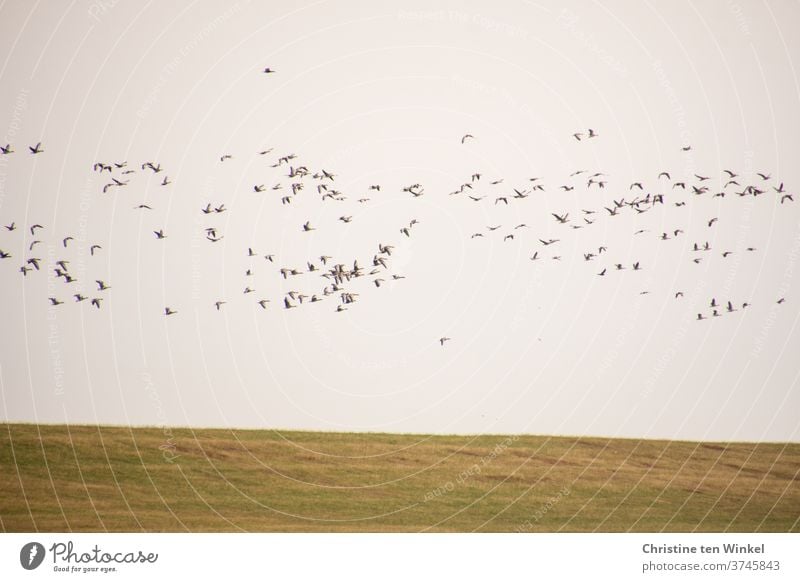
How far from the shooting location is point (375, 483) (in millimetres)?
52125

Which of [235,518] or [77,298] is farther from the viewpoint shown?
[77,298]

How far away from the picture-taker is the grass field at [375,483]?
157 ft

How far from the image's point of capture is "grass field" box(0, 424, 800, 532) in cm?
4781

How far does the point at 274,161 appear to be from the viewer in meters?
61.5

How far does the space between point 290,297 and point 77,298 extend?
34.2 ft

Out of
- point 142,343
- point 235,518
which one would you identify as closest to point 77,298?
point 142,343
